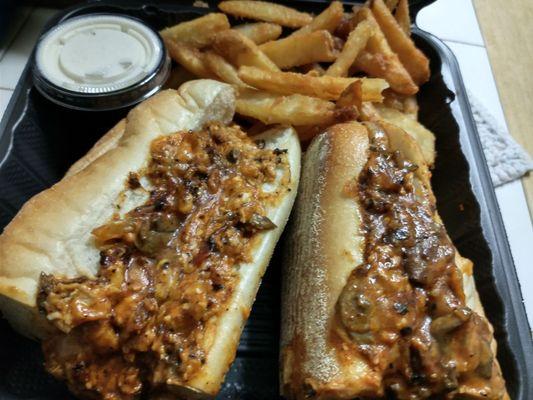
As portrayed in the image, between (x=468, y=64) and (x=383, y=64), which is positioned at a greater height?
(x=383, y=64)

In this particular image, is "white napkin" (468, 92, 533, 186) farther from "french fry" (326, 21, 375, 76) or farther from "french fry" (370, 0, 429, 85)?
"french fry" (326, 21, 375, 76)

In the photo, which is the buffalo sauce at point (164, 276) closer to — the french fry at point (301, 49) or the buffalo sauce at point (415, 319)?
the buffalo sauce at point (415, 319)

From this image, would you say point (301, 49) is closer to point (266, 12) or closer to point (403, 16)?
point (266, 12)

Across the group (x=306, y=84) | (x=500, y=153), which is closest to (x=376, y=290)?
(x=306, y=84)

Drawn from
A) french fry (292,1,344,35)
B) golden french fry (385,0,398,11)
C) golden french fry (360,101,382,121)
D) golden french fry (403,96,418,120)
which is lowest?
golden french fry (403,96,418,120)

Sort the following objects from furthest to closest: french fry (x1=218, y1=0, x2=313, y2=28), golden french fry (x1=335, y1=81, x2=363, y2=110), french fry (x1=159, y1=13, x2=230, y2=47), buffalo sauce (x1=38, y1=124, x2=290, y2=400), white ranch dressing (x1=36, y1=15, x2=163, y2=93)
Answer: french fry (x1=218, y1=0, x2=313, y2=28)
french fry (x1=159, y1=13, x2=230, y2=47)
white ranch dressing (x1=36, y1=15, x2=163, y2=93)
golden french fry (x1=335, y1=81, x2=363, y2=110)
buffalo sauce (x1=38, y1=124, x2=290, y2=400)

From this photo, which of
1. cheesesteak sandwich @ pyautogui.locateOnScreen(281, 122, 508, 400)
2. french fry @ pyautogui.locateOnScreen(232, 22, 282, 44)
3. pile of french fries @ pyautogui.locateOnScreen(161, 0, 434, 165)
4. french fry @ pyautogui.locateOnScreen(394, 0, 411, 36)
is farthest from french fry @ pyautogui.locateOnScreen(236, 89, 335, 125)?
french fry @ pyautogui.locateOnScreen(394, 0, 411, 36)
